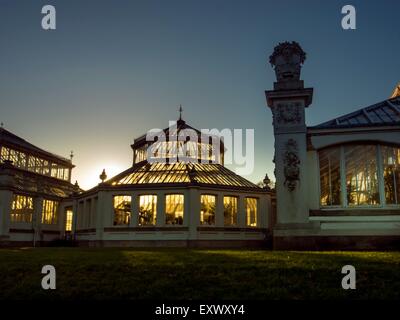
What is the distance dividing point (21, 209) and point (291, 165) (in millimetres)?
27598

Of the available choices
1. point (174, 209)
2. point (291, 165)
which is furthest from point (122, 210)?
point (291, 165)

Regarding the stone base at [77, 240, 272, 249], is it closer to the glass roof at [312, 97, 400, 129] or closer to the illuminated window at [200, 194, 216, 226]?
the illuminated window at [200, 194, 216, 226]

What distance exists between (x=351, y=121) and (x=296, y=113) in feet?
8.76

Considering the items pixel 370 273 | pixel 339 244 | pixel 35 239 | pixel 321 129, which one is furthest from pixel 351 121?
pixel 35 239

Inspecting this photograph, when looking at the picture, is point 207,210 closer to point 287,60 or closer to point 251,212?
point 251,212

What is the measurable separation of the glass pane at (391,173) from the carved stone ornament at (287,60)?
16.4 ft

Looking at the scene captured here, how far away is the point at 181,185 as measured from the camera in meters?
29.3

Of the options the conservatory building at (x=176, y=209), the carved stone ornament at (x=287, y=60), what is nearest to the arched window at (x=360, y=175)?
the carved stone ornament at (x=287, y=60)

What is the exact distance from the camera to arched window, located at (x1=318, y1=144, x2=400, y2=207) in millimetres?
16594

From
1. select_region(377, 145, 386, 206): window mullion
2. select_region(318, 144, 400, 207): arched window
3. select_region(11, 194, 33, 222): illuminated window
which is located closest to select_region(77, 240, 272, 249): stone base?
select_region(11, 194, 33, 222): illuminated window

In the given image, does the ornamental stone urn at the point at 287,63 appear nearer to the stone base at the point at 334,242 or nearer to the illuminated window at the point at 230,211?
the stone base at the point at 334,242

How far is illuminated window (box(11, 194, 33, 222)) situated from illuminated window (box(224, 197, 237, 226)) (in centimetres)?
1842
